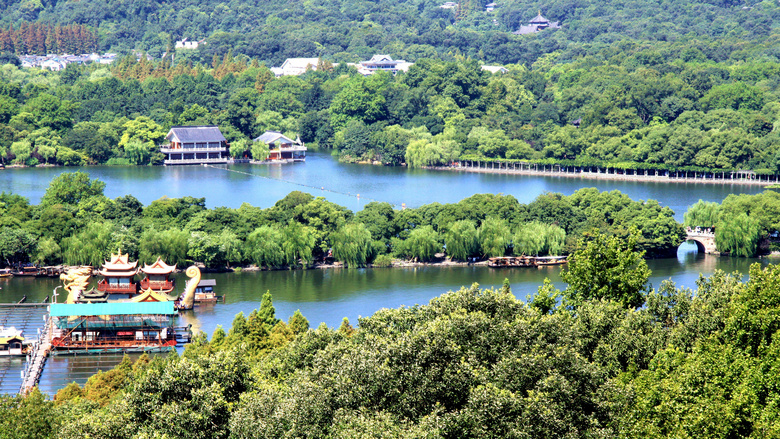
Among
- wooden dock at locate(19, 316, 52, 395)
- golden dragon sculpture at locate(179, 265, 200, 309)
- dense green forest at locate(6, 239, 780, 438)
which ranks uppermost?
dense green forest at locate(6, 239, 780, 438)

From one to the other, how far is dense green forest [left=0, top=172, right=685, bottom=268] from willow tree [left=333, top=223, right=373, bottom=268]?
0.11 ft

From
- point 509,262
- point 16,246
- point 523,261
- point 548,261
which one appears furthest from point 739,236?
point 16,246

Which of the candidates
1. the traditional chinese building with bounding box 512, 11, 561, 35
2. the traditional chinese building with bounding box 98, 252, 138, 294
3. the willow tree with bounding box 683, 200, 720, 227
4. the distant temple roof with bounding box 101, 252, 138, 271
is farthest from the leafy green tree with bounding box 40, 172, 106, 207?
the traditional chinese building with bounding box 512, 11, 561, 35

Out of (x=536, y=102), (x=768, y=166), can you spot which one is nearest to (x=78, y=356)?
(x=768, y=166)

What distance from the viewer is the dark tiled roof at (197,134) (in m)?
59.9

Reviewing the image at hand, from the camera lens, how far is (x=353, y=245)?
34.4m

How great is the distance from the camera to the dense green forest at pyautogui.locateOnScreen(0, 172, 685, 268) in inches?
1315

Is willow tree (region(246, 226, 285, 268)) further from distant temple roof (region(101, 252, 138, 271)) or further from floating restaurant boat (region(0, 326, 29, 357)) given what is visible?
floating restaurant boat (region(0, 326, 29, 357))

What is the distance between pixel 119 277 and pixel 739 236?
2053cm

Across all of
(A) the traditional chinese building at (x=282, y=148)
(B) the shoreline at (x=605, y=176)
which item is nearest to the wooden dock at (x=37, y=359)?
(B) the shoreline at (x=605, y=176)

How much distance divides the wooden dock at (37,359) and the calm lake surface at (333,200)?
208mm

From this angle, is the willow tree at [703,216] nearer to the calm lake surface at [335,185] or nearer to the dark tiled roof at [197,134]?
the calm lake surface at [335,185]

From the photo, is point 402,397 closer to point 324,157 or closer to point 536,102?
point 324,157

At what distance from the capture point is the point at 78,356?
25.0 metres
